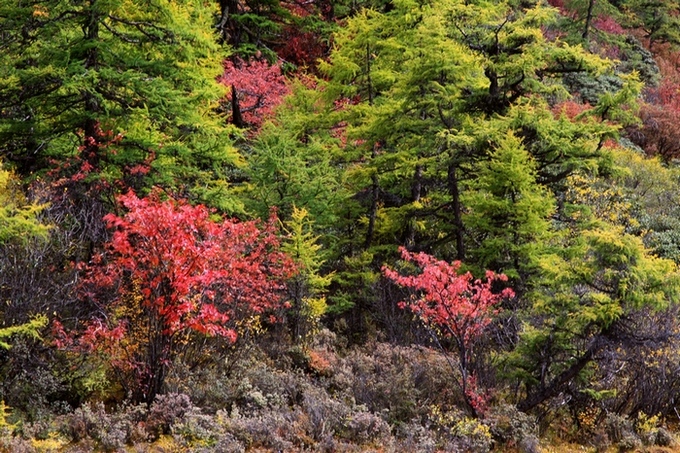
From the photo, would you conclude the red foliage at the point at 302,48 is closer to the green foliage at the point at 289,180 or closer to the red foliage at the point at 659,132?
the green foliage at the point at 289,180

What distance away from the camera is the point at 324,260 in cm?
1220

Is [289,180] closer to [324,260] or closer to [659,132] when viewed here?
[324,260]

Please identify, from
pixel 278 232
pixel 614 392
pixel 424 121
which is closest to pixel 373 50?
pixel 424 121

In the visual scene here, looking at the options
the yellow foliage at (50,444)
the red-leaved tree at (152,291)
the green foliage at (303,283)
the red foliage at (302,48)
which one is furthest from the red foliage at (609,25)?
the yellow foliage at (50,444)

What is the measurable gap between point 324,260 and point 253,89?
1112cm

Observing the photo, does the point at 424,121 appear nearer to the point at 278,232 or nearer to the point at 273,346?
the point at 278,232

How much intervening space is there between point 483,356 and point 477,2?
10488 millimetres

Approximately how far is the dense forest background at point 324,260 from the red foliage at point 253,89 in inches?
204

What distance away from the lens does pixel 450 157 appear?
39.0 ft

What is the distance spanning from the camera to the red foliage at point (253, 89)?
21203 millimetres

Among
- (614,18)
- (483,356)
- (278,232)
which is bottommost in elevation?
(483,356)

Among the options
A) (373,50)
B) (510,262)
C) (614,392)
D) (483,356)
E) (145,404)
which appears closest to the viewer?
(145,404)

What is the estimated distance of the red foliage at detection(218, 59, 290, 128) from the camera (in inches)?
835

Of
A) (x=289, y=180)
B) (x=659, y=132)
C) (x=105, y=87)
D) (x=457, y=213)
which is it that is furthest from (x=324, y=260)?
(x=659, y=132)
